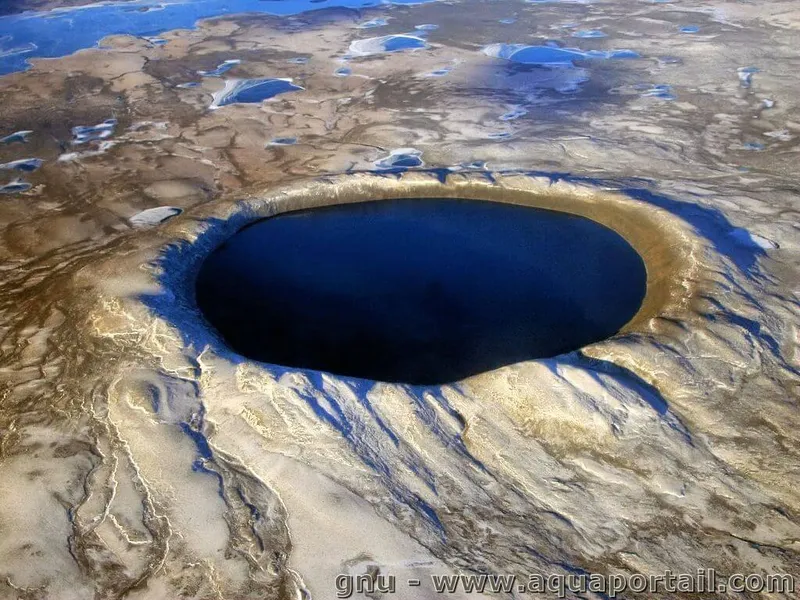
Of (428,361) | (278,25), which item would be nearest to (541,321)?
(428,361)

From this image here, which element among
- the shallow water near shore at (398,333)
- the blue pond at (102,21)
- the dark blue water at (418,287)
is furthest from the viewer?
the blue pond at (102,21)

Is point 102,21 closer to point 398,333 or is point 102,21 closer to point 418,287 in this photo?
point 418,287

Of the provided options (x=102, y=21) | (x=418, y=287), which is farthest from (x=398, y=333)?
(x=102, y=21)

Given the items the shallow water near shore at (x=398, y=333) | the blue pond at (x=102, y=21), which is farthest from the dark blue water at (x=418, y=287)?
the blue pond at (x=102, y=21)

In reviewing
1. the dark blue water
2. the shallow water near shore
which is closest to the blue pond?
the shallow water near shore

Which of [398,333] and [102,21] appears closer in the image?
[398,333]

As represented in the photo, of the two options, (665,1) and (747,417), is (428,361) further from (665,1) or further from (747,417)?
(665,1)

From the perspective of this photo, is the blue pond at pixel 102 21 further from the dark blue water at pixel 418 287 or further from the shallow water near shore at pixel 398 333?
the dark blue water at pixel 418 287

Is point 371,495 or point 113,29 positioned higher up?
point 113,29
